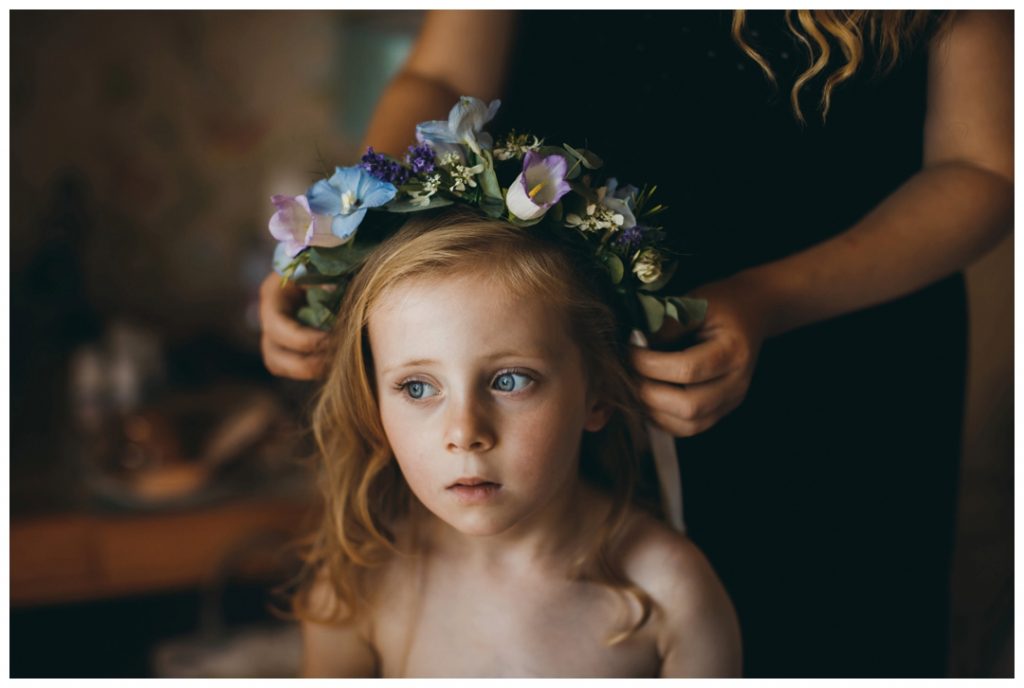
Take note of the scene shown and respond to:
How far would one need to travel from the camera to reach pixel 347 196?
0.52 meters

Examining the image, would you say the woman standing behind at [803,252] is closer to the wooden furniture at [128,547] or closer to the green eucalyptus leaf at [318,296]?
the green eucalyptus leaf at [318,296]

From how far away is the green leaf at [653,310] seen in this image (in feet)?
1.81

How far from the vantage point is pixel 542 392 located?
55 cm

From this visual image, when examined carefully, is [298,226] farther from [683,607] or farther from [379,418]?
[683,607]

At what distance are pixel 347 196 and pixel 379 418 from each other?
0.17 metres

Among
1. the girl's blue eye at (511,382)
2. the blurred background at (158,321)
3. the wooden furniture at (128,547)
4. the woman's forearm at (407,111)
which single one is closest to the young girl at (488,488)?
the girl's blue eye at (511,382)

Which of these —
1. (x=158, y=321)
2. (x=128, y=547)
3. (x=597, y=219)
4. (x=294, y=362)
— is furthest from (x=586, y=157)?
(x=158, y=321)

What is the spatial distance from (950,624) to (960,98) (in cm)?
42

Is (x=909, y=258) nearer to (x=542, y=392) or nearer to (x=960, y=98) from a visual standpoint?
(x=960, y=98)

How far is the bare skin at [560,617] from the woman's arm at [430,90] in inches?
6.9

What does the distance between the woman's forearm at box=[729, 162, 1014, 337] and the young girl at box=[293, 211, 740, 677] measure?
5.0 inches

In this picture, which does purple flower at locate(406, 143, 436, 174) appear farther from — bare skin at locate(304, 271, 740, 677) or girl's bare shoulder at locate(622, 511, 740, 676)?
girl's bare shoulder at locate(622, 511, 740, 676)

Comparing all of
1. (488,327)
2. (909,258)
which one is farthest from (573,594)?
(909,258)

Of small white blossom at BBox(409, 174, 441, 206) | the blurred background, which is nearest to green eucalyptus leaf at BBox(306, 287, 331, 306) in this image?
small white blossom at BBox(409, 174, 441, 206)
